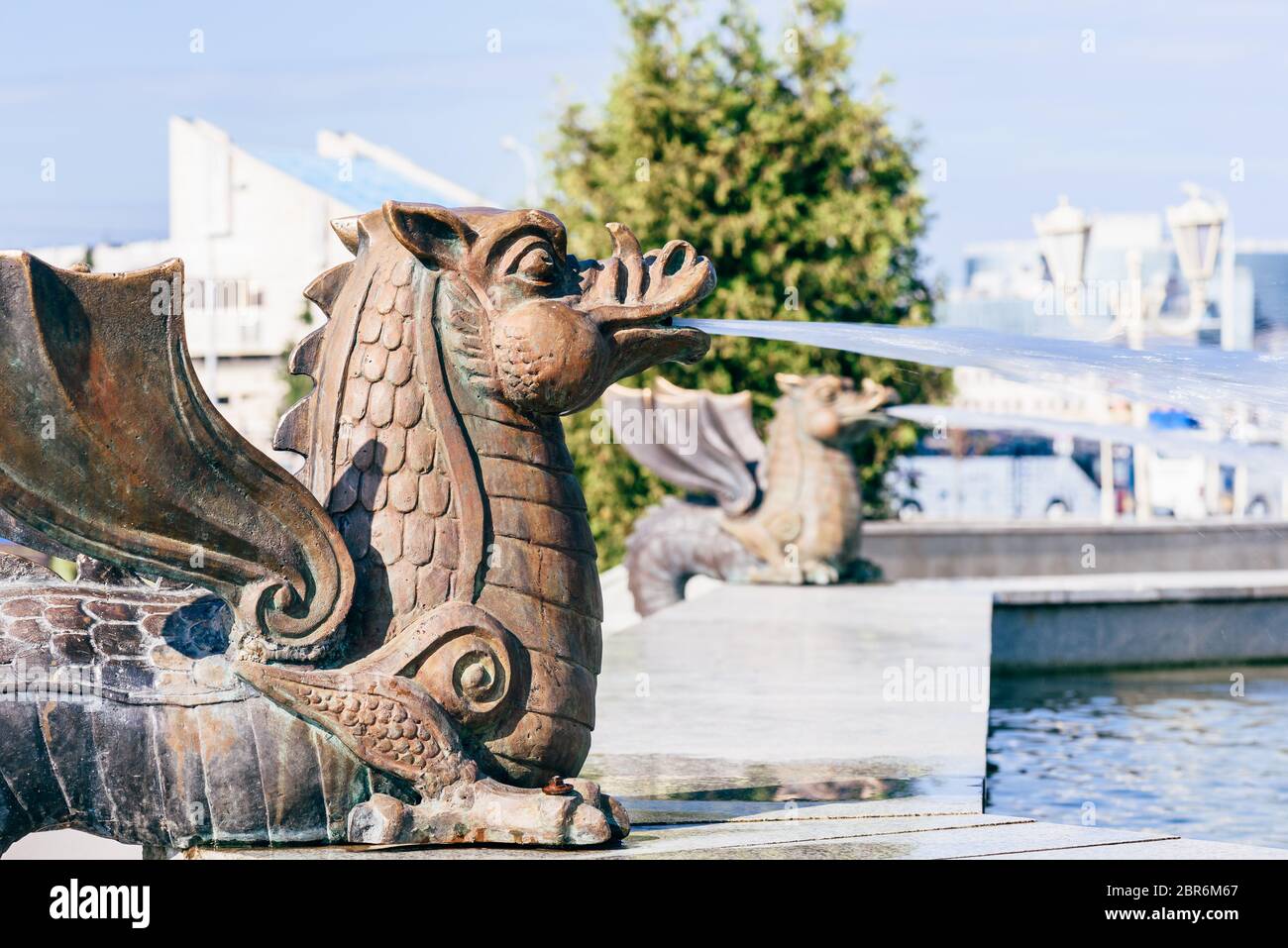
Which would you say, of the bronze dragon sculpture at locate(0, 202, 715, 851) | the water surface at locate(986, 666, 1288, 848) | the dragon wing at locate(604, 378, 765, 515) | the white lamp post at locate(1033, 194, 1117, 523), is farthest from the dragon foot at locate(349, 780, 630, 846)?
the white lamp post at locate(1033, 194, 1117, 523)

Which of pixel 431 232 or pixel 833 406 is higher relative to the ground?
pixel 431 232

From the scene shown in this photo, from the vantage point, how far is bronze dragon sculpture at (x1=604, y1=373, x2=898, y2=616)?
40.4 feet

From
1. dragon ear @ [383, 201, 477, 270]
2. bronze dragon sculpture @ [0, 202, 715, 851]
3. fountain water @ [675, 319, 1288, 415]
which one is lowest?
bronze dragon sculpture @ [0, 202, 715, 851]

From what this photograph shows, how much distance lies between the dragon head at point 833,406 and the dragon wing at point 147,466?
8362 mm

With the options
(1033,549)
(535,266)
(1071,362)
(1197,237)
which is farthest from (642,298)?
(1197,237)

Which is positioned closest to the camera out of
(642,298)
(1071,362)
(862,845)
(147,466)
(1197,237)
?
(147,466)

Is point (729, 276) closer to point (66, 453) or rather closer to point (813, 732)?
point (813, 732)

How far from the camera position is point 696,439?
12586mm

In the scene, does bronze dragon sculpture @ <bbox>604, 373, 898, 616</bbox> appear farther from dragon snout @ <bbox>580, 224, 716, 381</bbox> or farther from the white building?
the white building

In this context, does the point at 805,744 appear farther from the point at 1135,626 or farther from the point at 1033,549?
the point at 1033,549

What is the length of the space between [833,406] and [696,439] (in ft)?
3.38

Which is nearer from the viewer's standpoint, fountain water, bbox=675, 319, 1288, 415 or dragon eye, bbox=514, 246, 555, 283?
dragon eye, bbox=514, 246, 555, 283

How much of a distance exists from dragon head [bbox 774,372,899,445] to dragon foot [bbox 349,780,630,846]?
8244 mm

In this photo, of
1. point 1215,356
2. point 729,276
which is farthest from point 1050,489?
point 1215,356
